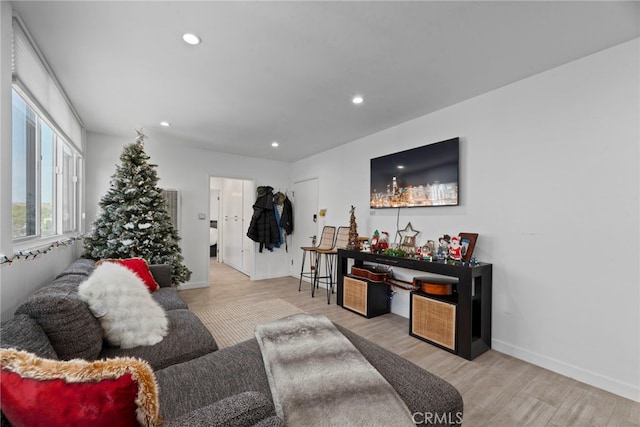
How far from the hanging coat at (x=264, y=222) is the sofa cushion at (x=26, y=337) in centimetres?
401

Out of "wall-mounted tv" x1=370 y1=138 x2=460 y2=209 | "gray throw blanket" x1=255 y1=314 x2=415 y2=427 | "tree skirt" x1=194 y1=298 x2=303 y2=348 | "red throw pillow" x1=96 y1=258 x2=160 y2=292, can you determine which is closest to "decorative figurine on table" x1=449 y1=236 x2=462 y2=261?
"wall-mounted tv" x1=370 y1=138 x2=460 y2=209

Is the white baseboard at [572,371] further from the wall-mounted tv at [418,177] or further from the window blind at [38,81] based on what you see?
the window blind at [38,81]

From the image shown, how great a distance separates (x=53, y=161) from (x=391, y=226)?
369 centimetres

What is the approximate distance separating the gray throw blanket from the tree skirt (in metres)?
1.41

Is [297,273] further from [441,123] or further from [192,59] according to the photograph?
[192,59]

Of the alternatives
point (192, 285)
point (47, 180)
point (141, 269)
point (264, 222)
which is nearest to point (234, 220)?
point (264, 222)

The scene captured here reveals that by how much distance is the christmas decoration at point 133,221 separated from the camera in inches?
124

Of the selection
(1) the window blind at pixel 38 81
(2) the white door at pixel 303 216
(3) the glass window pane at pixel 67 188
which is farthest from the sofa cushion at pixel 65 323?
(2) the white door at pixel 303 216

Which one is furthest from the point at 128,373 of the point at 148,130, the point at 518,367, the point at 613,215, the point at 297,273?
the point at 297,273

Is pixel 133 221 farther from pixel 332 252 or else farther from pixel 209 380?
pixel 209 380

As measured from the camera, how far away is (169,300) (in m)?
2.33

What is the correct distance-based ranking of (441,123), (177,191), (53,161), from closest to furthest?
(53,161) → (441,123) → (177,191)

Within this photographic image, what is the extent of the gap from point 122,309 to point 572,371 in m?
3.18

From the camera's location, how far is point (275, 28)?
1.74 m
